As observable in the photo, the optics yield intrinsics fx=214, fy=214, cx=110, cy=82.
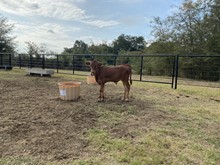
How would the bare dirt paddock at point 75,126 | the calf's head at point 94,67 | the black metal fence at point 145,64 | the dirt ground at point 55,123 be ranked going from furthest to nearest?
the black metal fence at point 145,64
the calf's head at point 94,67
the dirt ground at point 55,123
the bare dirt paddock at point 75,126

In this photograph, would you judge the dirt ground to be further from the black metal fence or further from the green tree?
the green tree

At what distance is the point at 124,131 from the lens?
302 cm

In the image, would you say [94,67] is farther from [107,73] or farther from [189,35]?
[189,35]

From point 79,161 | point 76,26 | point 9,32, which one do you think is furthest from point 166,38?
point 9,32

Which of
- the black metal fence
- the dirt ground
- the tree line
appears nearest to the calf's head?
the dirt ground

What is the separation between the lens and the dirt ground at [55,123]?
2.41 metres

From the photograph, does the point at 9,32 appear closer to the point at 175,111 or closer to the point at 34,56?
the point at 34,56

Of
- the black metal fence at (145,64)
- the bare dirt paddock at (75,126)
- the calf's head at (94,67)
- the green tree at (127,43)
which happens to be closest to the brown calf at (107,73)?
the calf's head at (94,67)

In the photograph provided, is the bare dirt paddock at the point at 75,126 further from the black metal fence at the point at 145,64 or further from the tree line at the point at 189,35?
the tree line at the point at 189,35

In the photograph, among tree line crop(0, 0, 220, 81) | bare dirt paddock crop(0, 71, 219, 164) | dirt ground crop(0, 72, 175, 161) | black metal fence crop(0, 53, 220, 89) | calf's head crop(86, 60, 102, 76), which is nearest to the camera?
bare dirt paddock crop(0, 71, 219, 164)

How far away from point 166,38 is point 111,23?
23.4ft

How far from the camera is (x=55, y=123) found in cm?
325

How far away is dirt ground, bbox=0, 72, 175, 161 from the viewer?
7.89ft

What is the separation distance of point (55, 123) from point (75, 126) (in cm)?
A: 33
